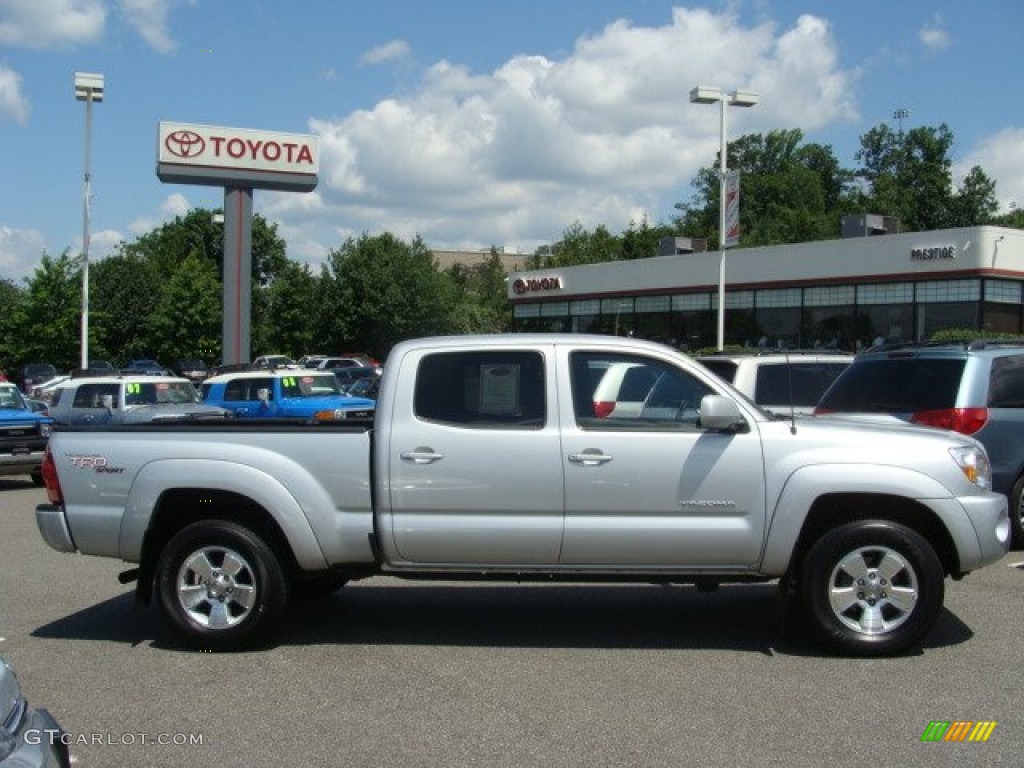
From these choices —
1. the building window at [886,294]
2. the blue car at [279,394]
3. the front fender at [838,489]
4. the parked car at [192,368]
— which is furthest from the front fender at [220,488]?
the parked car at [192,368]

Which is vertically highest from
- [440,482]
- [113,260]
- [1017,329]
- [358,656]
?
[113,260]

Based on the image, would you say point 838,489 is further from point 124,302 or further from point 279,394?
point 124,302

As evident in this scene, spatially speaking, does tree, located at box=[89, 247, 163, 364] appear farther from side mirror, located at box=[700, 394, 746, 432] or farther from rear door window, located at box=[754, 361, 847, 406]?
side mirror, located at box=[700, 394, 746, 432]

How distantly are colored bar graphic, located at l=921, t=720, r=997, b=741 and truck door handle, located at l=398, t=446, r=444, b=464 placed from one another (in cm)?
307

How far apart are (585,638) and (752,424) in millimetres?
1810

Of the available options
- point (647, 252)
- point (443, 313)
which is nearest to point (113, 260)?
point (443, 313)

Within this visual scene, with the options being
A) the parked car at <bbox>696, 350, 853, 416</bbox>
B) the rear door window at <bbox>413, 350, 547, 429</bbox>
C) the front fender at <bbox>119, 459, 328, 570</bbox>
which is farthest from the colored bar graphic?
the parked car at <bbox>696, 350, 853, 416</bbox>

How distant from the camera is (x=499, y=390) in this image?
6895 millimetres

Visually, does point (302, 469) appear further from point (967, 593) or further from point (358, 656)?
point (967, 593)

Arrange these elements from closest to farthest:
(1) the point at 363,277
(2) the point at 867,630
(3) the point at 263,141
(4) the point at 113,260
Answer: (2) the point at 867,630
(3) the point at 263,141
(1) the point at 363,277
(4) the point at 113,260

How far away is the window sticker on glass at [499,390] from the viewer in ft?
22.5

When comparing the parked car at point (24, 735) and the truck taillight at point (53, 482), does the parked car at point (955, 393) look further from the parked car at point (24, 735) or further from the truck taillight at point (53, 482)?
the parked car at point (24, 735)

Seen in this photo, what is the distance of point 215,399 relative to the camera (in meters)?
22.4

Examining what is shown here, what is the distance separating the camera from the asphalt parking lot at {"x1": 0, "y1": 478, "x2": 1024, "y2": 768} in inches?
204
